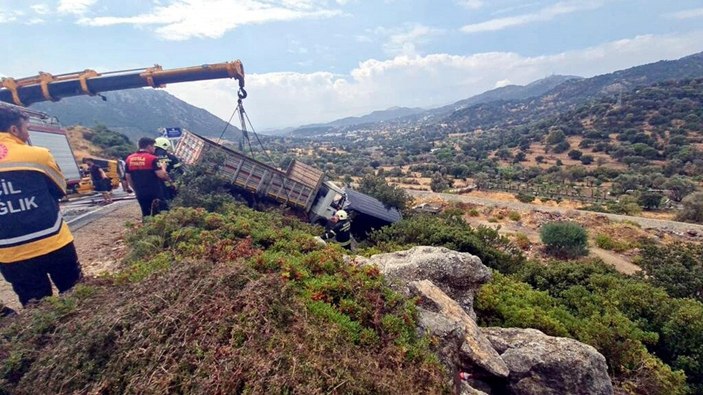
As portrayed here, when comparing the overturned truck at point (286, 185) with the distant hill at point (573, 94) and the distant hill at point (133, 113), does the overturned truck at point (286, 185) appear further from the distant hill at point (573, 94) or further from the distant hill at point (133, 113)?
the distant hill at point (573, 94)

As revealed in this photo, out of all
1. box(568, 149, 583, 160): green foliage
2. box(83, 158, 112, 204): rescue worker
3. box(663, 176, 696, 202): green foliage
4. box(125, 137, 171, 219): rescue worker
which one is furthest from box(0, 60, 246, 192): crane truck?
box(568, 149, 583, 160): green foliage

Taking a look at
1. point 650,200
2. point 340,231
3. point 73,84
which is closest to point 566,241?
Answer: point 340,231

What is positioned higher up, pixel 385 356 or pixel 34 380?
pixel 34 380

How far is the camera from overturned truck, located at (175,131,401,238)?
11531 millimetres

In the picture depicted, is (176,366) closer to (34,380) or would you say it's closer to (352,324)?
(34,380)

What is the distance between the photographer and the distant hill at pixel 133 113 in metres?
88.2

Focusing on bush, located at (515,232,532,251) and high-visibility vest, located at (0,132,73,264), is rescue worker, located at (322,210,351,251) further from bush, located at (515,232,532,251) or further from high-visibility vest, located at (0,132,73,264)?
bush, located at (515,232,532,251)

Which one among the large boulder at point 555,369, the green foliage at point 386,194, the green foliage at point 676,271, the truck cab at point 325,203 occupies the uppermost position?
the truck cab at point 325,203

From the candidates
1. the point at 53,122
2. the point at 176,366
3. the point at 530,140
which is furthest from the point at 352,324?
the point at 530,140

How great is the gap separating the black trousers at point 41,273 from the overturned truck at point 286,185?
7453 mm

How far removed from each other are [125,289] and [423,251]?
4963 millimetres

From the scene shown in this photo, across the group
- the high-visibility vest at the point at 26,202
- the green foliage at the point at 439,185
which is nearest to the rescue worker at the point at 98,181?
the high-visibility vest at the point at 26,202

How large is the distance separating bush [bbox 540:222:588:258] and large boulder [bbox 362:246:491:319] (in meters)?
10.9

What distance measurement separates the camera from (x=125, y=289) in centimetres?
385
